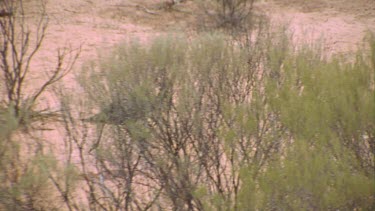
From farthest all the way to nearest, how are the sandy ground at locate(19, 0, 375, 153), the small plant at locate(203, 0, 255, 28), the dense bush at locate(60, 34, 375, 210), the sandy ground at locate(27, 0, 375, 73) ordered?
the small plant at locate(203, 0, 255, 28)
the sandy ground at locate(27, 0, 375, 73)
the sandy ground at locate(19, 0, 375, 153)
the dense bush at locate(60, 34, 375, 210)

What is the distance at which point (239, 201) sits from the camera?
4438 millimetres

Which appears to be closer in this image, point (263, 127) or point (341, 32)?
point (263, 127)

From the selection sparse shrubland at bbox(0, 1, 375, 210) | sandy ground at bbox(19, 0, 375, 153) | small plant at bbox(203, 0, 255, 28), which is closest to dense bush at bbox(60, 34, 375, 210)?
sparse shrubland at bbox(0, 1, 375, 210)

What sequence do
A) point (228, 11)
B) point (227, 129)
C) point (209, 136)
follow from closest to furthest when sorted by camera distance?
1. point (227, 129)
2. point (209, 136)
3. point (228, 11)

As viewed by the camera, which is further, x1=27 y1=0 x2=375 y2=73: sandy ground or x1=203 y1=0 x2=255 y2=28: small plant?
x1=203 y1=0 x2=255 y2=28: small plant

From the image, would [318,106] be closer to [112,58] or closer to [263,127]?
[263,127]

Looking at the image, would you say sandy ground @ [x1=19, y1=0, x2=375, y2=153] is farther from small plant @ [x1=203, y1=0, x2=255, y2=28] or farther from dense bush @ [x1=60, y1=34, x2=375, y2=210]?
dense bush @ [x1=60, y1=34, x2=375, y2=210]

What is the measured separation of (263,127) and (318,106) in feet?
3.34

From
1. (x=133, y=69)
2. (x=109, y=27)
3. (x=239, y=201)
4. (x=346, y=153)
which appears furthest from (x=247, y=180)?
(x=109, y=27)

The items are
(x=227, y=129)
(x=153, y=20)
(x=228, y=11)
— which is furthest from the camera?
(x=228, y=11)

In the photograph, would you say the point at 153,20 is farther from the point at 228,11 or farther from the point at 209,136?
the point at 209,136

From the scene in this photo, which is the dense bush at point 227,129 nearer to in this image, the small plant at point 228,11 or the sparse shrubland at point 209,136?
the sparse shrubland at point 209,136

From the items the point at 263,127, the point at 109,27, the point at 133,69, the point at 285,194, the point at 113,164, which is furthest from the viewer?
the point at 109,27

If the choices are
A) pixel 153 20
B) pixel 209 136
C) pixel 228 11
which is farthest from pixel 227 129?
pixel 228 11
